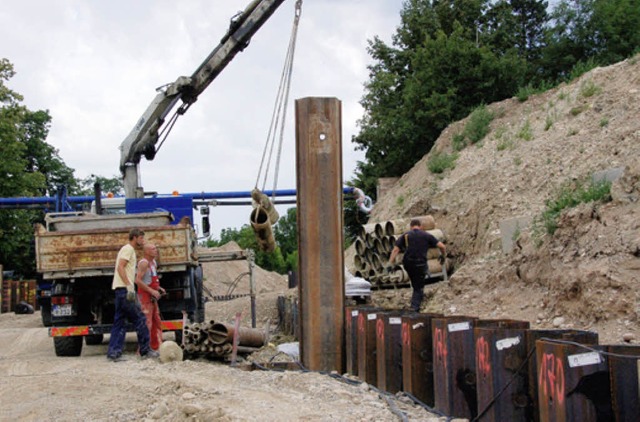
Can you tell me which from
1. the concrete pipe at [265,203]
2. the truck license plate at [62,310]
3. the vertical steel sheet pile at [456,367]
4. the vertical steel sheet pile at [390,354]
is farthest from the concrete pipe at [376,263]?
the vertical steel sheet pile at [456,367]

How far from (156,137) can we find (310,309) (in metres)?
10.8

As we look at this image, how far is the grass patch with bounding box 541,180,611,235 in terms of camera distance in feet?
43.5

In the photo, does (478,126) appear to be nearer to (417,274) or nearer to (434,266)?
(434,266)

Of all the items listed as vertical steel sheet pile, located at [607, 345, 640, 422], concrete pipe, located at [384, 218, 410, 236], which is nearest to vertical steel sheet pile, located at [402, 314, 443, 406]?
vertical steel sheet pile, located at [607, 345, 640, 422]

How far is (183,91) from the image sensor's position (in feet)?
63.4

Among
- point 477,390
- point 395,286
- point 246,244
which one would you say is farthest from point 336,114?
point 246,244

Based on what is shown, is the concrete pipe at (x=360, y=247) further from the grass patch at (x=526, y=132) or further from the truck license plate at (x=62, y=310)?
the truck license plate at (x=62, y=310)

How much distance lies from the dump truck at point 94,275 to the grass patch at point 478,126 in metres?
14.4

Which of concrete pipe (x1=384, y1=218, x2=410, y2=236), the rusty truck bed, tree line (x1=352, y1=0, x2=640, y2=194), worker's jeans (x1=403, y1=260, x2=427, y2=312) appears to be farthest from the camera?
tree line (x1=352, y1=0, x2=640, y2=194)

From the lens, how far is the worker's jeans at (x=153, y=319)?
12.0m

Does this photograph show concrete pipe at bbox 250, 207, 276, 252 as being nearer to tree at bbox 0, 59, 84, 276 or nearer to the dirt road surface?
the dirt road surface

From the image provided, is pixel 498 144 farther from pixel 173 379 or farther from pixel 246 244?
pixel 246 244

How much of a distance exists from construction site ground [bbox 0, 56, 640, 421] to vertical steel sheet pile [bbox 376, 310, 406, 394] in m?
0.33

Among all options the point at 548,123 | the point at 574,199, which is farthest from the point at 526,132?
the point at 574,199
